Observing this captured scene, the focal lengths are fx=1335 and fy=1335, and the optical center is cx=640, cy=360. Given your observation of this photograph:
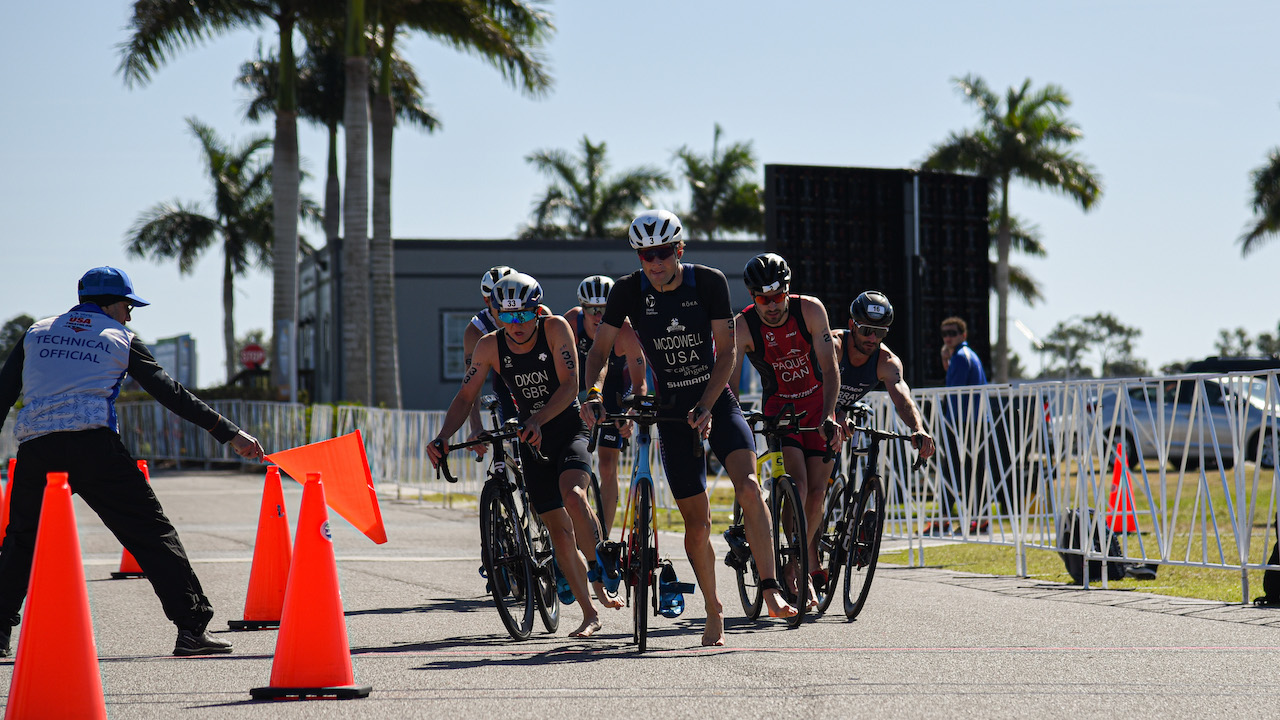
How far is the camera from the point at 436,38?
1115 inches

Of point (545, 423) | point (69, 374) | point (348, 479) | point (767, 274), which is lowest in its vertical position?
point (348, 479)

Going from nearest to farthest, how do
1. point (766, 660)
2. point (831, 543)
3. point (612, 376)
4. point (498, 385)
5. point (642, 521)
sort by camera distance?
point (766, 660), point (642, 521), point (831, 543), point (498, 385), point (612, 376)

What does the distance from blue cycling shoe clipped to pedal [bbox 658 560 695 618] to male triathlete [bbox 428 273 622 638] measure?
1.52 feet

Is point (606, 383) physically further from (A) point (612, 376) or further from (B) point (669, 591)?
(B) point (669, 591)

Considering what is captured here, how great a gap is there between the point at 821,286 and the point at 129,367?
12.0 metres

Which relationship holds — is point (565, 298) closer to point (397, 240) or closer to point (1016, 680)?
point (397, 240)

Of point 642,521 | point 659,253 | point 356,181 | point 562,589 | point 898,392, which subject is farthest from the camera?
point 356,181

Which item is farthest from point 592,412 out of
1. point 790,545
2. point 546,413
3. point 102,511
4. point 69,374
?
point 69,374

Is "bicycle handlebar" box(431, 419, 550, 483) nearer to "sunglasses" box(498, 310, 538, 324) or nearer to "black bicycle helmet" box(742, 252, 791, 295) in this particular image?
"sunglasses" box(498, 310, 538, 324)

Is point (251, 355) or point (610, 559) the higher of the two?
point (251, 355)

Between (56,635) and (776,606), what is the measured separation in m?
3.63

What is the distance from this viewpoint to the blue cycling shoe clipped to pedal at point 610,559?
6.88 m

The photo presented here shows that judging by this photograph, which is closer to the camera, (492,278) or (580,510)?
(580,510)

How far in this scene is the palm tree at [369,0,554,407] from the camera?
91.5 feet
